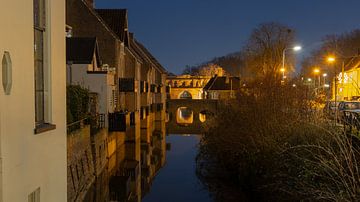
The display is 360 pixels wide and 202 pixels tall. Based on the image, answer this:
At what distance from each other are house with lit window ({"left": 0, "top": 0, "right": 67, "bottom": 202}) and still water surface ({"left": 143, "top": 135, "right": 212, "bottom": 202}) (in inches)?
480

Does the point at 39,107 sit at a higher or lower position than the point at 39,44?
lower

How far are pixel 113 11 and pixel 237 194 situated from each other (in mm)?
24569

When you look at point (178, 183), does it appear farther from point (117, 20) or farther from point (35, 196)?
point (117, 20)

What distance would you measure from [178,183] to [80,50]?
9.97m

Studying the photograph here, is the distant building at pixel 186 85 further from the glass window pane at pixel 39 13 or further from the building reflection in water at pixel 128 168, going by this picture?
the glass window pane at pixel 39 13

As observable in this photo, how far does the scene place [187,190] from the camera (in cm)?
2027

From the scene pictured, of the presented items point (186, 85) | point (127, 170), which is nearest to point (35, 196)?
point (127, 170)

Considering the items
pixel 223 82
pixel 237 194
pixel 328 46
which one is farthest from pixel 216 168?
pixel 223 82

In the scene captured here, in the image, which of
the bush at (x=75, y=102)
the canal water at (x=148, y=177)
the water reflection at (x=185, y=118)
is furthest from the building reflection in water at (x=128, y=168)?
the water reflection at (x=185, y=118)

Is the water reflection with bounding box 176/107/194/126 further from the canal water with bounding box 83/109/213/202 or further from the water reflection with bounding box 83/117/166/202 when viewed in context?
the canal water with bounding box 83/109/213/202

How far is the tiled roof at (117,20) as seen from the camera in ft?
118

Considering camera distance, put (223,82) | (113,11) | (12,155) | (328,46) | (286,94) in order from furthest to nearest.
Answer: (223,82) → (328,46) → (113,11) → (286,94) → (12,155)

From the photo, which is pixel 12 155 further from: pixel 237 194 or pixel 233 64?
pixel 233 64

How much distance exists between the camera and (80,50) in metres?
25.4
